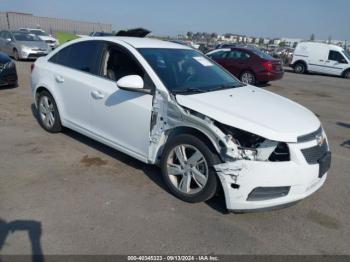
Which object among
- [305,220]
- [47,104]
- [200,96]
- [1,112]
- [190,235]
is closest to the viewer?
[190,235]

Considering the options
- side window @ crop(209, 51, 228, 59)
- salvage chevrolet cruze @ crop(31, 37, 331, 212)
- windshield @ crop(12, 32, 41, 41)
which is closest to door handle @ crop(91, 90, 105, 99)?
salvage chevrolet cruze @ crop(31, 37, 331, 212)

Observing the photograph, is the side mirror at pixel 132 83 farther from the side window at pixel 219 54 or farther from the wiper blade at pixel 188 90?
the side window at pixel 219 54

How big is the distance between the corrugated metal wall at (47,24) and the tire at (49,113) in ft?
120

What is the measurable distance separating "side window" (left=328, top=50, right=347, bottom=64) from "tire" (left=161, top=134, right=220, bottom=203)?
64.6ft

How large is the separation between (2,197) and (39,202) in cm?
42

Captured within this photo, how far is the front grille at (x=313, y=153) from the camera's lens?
3214mm

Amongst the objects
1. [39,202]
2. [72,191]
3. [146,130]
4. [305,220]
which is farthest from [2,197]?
[305,220]

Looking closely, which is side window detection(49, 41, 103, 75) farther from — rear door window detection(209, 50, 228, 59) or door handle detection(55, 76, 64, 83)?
rear door window detection(209, 50, 228, 59)

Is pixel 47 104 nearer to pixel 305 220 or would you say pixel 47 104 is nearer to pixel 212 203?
pixel 212 203

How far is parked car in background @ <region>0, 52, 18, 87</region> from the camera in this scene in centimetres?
866

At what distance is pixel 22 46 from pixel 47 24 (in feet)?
115

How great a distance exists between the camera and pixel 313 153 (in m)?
3.30

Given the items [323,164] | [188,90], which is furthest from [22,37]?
[323,164]

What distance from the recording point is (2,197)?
3.56 metres
